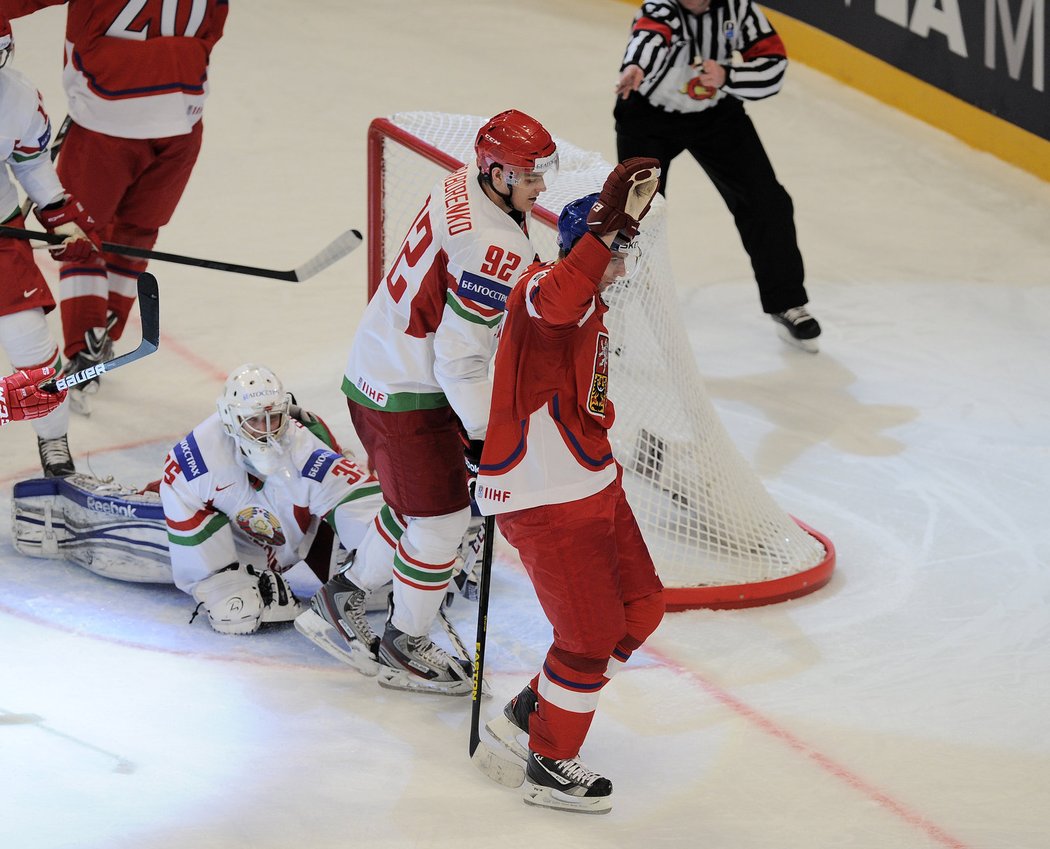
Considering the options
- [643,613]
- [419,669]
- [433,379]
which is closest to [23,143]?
[433,379]

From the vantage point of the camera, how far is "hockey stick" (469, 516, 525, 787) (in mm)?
2979

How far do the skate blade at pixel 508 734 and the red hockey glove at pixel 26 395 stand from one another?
109cm

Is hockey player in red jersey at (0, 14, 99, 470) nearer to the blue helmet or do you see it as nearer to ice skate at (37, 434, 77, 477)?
ice skate at (37, 434, 77, 477)

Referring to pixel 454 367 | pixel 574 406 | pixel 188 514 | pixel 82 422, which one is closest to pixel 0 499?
pixel 82 422

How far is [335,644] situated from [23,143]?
5.12ft

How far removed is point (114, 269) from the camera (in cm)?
473

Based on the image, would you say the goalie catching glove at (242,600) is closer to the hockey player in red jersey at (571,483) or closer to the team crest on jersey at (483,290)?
the hockey player in red jersey at (571,483)

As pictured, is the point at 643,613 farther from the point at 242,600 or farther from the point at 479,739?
the point at 242,600

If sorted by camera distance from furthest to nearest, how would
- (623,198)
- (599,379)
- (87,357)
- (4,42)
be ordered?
(87,357) < (4,42) < (599,379) < (623,198)

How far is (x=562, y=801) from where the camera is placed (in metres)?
2.91

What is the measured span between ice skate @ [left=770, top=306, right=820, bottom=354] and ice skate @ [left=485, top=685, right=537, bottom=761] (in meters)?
2.55

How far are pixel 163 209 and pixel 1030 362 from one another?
2947 mm

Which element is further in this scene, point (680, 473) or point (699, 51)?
point (699, 51)

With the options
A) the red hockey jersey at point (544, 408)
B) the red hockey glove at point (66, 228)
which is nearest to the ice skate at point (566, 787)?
the red hockey jersey at point (544, 408)
